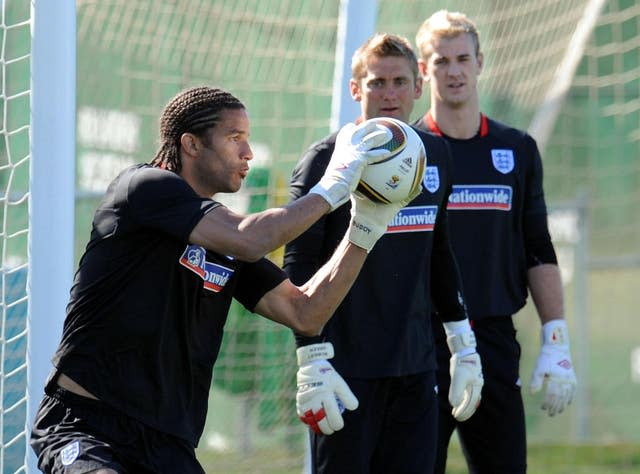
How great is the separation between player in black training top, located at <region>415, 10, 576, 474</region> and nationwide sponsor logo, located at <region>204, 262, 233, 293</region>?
1.32 m

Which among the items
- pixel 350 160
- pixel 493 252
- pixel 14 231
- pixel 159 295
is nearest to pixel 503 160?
pixel 493 252

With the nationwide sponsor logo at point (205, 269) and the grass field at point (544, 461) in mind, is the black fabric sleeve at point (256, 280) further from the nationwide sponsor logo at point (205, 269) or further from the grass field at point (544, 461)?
the grass field at point (544, 461)

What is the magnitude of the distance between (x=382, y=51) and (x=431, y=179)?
499 mm

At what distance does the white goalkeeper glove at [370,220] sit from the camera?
13.0 ft

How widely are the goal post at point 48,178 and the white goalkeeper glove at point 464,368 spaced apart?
4.62ft

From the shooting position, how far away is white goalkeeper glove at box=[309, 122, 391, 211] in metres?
3.70

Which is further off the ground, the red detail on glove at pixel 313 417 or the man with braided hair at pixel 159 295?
the man with braided hair at pixel 159 295

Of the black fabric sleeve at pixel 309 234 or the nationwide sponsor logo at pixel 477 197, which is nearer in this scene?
the black fabric sleeve at pixel 309 234

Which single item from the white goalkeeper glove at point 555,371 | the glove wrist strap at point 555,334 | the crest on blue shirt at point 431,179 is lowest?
the white goalkeeper glove at point 555,371

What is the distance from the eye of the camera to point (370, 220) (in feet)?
13.0

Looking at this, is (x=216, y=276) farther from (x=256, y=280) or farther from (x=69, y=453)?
(x=69, y=453)

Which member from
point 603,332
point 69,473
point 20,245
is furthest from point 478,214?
point 603,332

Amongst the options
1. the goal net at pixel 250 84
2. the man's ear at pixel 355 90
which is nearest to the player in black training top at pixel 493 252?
the man's ear at pixel 355 90

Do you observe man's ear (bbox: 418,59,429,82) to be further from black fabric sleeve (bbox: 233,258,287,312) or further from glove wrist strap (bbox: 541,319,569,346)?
black fabric sleeve (bbox: 233,258,287,312)
